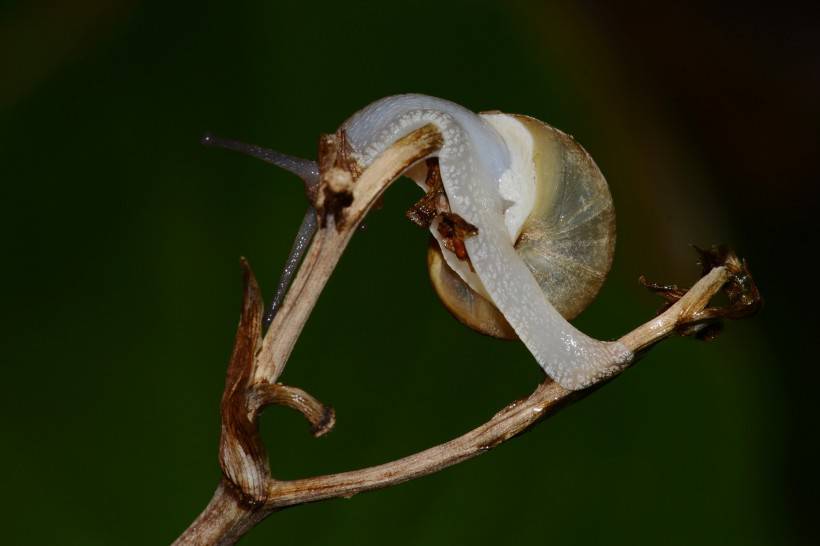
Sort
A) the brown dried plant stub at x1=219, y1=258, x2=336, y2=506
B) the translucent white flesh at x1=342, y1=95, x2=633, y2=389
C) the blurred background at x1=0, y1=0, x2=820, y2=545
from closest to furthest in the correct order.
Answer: the brown dried plant stub at x1=219, y1=258, x2=336, y2=506
the translucent white flesh at x1=342, y1=95, x2=633, y2=389
the blurred background at x1=0, y1=0, x2=820, y2=545

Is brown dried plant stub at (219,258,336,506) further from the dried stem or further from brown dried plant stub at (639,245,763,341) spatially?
brown dried plant stub at (639,245,763,341)

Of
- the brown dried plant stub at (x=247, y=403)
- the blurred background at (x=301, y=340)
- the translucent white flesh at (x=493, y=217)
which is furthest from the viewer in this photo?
Answer: the blurred background at (x=301, y=340)

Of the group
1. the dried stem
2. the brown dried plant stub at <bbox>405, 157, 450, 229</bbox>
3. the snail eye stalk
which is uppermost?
the snail eye stalk

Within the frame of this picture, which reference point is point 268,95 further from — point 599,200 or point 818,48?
point 818,48

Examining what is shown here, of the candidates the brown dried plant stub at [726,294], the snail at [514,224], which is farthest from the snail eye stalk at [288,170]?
the brown dried plant stub at [726,294]

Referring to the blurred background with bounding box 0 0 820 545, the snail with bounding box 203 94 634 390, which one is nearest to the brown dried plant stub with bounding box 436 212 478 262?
the snail with bounding box 203 94 634 390

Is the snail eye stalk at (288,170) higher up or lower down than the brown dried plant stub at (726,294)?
higher up

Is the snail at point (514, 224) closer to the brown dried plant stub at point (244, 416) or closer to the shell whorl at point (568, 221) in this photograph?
the shell whorl at point (568, 221)

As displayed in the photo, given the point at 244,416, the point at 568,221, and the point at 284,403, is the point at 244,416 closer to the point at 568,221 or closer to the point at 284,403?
the point at 284,403
